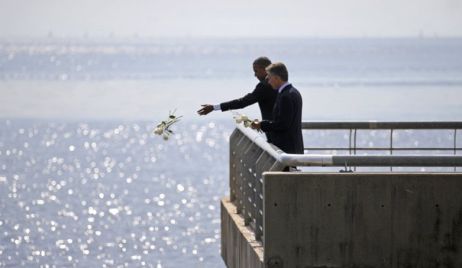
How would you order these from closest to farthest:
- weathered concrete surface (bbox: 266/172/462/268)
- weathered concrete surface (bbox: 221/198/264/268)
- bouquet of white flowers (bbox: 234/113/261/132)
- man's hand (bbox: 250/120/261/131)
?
weathered concrete surface (bbox: 266/172/462/268), weathered concrete surface (bbox: 221/198/264/268), man's hand (bbox: 250/120/261/131), bouquet of white flowers (bbox: 234/113/261/132)

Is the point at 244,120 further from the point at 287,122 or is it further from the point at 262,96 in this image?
the point at 287,122

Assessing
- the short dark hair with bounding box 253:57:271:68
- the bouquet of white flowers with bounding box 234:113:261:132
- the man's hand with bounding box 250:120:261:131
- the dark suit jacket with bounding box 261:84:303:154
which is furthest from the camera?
the short dark hair with bounding box 253:57:271:68

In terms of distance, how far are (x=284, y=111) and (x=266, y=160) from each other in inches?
18.4

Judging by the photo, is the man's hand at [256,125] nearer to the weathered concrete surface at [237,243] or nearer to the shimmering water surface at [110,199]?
the weathered concrete surface at [237,243]

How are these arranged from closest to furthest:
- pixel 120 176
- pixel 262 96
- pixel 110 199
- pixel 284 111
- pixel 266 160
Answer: pixel 266 160 → pixel 284 111 → pixel 262 96 → pixel 110 199 → pixel 120 176

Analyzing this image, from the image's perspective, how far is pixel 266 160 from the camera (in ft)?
41.3

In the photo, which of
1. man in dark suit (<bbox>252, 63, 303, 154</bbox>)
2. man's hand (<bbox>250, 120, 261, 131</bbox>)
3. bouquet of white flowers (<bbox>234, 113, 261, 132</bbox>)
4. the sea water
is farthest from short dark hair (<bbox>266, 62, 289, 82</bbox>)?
the sea water

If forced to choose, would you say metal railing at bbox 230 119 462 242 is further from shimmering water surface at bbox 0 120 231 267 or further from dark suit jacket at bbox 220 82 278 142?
shimmering water surface at bbox 0 120 231 267

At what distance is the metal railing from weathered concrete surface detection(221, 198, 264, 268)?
0.09 meters

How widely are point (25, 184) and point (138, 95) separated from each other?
8550 centimetres

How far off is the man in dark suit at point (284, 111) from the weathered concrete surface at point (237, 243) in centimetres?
86

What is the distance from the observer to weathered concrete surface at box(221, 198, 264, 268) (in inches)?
497

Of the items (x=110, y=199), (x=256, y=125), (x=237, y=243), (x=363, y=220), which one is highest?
(x=256, y=125)

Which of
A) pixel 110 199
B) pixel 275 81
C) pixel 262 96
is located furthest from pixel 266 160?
pixel 110 199
